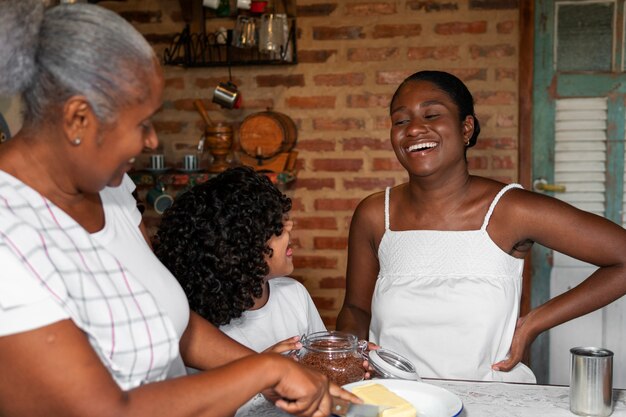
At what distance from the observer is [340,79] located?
311cm

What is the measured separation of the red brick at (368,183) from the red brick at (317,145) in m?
0.17

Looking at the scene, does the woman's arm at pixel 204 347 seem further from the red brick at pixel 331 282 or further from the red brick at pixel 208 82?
the red brick at pixel 208 82

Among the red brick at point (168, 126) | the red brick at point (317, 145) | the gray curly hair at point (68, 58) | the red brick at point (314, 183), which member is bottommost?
the red brick at point (314, 183)

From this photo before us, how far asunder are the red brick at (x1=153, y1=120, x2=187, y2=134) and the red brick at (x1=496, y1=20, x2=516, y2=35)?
1.47 meters

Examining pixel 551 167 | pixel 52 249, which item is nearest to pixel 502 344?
pixel 52 249

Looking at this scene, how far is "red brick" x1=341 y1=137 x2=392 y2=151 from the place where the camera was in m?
3.10

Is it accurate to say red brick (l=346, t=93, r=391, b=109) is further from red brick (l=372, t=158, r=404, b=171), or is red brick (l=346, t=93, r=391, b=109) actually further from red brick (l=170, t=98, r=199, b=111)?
red brick (l=170, t=98, r=199, b=111)

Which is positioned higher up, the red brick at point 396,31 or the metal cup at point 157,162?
the red brick at point 396,31

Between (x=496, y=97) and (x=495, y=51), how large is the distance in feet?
0.63

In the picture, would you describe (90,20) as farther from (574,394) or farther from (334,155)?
(334,155)

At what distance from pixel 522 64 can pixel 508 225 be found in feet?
4.81

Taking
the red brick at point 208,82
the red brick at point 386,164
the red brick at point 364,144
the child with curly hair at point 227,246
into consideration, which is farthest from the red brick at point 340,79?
the child with curly hair at point 227,246

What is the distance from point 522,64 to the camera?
9.77ft

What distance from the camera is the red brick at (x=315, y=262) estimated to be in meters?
3.19
